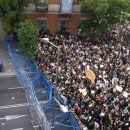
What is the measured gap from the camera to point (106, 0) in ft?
136

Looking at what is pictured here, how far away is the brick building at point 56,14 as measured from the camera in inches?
1737

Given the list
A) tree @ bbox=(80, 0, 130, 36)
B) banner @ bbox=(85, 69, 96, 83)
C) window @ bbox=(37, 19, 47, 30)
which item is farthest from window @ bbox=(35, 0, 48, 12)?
banner @ bbox=(85, 69, 96, 83)

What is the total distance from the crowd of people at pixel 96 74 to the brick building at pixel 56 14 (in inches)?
53.2

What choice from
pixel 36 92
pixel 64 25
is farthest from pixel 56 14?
pixel 36 92

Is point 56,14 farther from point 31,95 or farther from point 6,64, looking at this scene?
point 31,95

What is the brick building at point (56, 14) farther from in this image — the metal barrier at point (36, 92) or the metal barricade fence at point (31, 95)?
the metal barricade fence at point (31, 95)

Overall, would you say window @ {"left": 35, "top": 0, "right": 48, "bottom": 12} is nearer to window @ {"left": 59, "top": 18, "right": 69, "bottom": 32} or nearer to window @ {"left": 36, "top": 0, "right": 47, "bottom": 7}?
window @ {"left": 36, "top": 0, "right": 47, "bottom": 7}

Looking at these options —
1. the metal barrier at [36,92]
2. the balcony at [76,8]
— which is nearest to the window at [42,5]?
the balcony at [76,8]

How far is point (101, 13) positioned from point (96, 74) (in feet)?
34.3

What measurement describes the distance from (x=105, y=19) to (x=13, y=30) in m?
10.3

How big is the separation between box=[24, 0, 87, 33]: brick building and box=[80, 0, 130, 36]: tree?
2.08m

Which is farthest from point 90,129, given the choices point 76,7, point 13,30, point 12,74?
point 76,7

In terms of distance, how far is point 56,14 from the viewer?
4528 centimetres

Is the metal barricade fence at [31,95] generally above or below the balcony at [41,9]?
below
